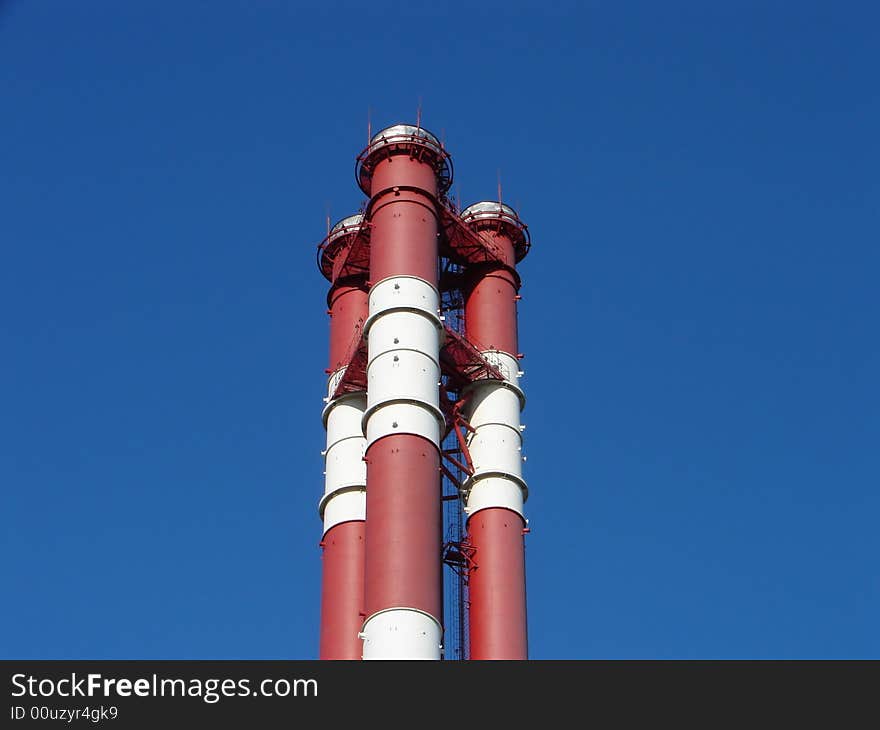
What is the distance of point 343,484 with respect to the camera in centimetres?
6488

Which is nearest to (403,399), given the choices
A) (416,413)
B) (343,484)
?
(416,413)

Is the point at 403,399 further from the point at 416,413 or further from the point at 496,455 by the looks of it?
the point at 496,455

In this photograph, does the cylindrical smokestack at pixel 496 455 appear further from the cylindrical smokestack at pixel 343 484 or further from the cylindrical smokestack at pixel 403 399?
the cylindrical smokestack at pixel 343 484

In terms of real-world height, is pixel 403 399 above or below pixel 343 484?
above

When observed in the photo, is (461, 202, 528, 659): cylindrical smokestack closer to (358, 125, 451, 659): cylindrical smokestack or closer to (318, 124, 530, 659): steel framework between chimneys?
(318, 124, 530, 659): steel framework between chimneys

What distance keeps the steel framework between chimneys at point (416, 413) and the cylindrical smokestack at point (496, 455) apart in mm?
55

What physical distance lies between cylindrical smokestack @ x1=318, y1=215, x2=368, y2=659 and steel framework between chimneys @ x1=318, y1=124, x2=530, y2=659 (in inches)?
2.1

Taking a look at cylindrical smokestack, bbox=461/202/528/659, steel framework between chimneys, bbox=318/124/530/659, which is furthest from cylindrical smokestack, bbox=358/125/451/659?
cylindrical smokestack, bbox=461/202/528/659

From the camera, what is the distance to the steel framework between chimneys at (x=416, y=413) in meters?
57.8

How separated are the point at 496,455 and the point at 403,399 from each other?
5.75m
